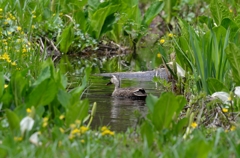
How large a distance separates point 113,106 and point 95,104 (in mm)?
1752

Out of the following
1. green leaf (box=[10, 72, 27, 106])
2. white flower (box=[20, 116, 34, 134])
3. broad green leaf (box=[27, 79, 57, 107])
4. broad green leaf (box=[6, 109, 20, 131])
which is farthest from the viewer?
green leaf (box=[10, 72, 27, 106])

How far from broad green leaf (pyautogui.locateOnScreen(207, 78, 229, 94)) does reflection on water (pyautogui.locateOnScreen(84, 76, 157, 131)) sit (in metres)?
0.72

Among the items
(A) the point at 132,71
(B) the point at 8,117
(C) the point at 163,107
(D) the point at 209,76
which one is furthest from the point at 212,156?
(A) the point at 132,71

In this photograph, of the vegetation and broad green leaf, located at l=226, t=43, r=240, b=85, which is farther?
broad green leaf, located at l=226, t=43, r=240, b=85

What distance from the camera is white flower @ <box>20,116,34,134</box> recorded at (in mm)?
3803

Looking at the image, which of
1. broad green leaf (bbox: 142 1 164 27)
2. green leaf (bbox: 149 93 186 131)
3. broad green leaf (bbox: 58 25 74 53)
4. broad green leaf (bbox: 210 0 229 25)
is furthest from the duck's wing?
broad green leaf (bbox: 142 1 164 27)

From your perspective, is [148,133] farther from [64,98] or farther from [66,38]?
[66,38]

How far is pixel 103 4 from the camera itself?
36.2 ft

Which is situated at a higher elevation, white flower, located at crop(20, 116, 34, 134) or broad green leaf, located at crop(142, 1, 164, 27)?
broad green leaf, located at crop(142, 1, 164, 27)

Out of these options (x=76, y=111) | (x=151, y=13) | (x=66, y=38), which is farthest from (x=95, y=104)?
(x=151, y=13)

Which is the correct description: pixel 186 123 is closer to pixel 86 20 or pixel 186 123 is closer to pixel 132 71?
pixel 132 71

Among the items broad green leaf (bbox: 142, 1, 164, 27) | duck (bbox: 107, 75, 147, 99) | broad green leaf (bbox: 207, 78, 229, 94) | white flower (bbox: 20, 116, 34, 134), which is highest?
broad green leaf (bbox: 142, 1, 164, 27)

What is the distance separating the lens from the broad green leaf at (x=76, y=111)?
4.22m

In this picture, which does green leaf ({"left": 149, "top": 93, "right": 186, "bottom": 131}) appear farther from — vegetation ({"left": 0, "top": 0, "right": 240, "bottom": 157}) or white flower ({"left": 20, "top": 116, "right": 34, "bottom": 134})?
white flower ({"left": 20, "top": 116, "right": 34, "bottom": 134})
